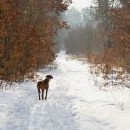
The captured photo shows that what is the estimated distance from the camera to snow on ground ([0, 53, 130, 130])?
9.26 m

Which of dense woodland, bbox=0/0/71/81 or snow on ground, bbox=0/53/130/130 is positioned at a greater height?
dense woodland, bbox=0/0/71/81

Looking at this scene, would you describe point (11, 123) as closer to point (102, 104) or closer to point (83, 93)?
point (102, 104)

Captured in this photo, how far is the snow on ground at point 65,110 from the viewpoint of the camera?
364 inches

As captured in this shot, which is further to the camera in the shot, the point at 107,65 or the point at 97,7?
the point at 97,7

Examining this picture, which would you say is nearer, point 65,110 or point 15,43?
point 65,110

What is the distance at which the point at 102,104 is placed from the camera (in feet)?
40.2

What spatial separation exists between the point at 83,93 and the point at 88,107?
12.1ft

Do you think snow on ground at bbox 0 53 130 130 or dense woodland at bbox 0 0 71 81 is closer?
snow on ground at bbox 0 53 130 130

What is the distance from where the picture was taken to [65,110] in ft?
38.2

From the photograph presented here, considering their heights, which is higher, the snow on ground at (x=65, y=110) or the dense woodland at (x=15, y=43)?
the dense woodland at (x=15, y=43)

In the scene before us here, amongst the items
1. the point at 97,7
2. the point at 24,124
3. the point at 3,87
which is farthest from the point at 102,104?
the point at 97,7

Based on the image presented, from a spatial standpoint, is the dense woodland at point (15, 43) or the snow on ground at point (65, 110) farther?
the dense woodland at point (15, 43)

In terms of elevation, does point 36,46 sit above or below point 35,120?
above

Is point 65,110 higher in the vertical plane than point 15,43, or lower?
lower
